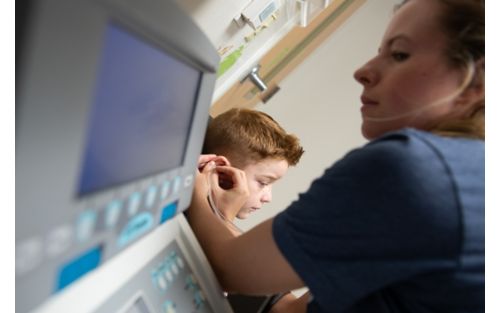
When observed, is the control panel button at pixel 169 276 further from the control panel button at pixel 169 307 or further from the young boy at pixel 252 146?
the young boy at pixel 252 146

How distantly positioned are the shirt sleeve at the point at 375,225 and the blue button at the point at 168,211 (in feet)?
0.49

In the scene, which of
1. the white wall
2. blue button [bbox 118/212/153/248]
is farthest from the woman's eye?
the white wall

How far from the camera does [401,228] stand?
382 millimetres

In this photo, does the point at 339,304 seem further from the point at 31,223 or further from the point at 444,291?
the point at 31,223

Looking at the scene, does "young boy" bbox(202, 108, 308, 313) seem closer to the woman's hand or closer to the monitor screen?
the woman's hand

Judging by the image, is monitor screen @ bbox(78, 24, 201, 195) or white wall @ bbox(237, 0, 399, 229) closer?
monitor screen @ bbox(78, 24, 201, 195)

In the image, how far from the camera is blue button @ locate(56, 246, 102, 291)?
10.0 inches

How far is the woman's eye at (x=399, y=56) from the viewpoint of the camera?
529mm

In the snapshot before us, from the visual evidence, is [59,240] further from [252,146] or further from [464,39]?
[252,146]

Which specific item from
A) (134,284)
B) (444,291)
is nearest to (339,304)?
(444,291)

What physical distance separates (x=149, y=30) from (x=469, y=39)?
44cm

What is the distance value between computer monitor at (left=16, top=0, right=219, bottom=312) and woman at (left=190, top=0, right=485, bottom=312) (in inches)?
7.8

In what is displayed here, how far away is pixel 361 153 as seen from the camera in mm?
435
